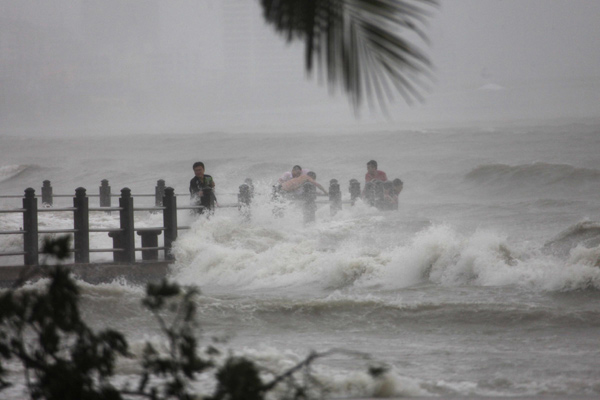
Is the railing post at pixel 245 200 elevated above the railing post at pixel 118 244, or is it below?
above

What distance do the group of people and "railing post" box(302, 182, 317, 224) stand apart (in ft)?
0.31

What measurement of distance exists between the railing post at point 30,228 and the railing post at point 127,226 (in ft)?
3.45

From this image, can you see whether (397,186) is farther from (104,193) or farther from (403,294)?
(403,294)

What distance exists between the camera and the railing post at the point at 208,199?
1166 centimetres

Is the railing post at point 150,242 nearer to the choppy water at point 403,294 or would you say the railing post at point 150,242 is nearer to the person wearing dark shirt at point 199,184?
the choppy water at point 403,294

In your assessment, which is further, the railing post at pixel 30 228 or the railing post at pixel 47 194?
the railing post at pixel 47 194

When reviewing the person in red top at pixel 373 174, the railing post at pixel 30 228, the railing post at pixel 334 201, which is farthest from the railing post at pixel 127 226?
the person in red top at pixel 373 174

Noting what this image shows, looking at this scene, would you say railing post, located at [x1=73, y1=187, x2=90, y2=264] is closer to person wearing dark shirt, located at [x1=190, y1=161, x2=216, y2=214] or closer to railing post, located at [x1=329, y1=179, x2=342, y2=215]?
person wearing dark shirt, located at [x1=190, y1=161, x2=216, y2=214]

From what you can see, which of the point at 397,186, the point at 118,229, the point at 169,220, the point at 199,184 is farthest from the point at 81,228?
the point at 397,186

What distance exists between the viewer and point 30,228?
33.1 ft

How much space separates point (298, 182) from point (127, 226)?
6.20 metres

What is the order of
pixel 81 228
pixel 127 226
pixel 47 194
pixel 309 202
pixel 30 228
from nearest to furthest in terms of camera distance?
pixel 30 228, pixel 81 228, pixel 127 226, pixel 309 202, pixel 47 194

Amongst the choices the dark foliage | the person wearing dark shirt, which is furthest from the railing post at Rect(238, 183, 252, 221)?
the dark foliage

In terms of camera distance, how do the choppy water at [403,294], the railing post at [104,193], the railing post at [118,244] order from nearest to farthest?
1. the choppy water at [403,294]
2. the railing post at [118,244]
3. the railing post at [104,193]
